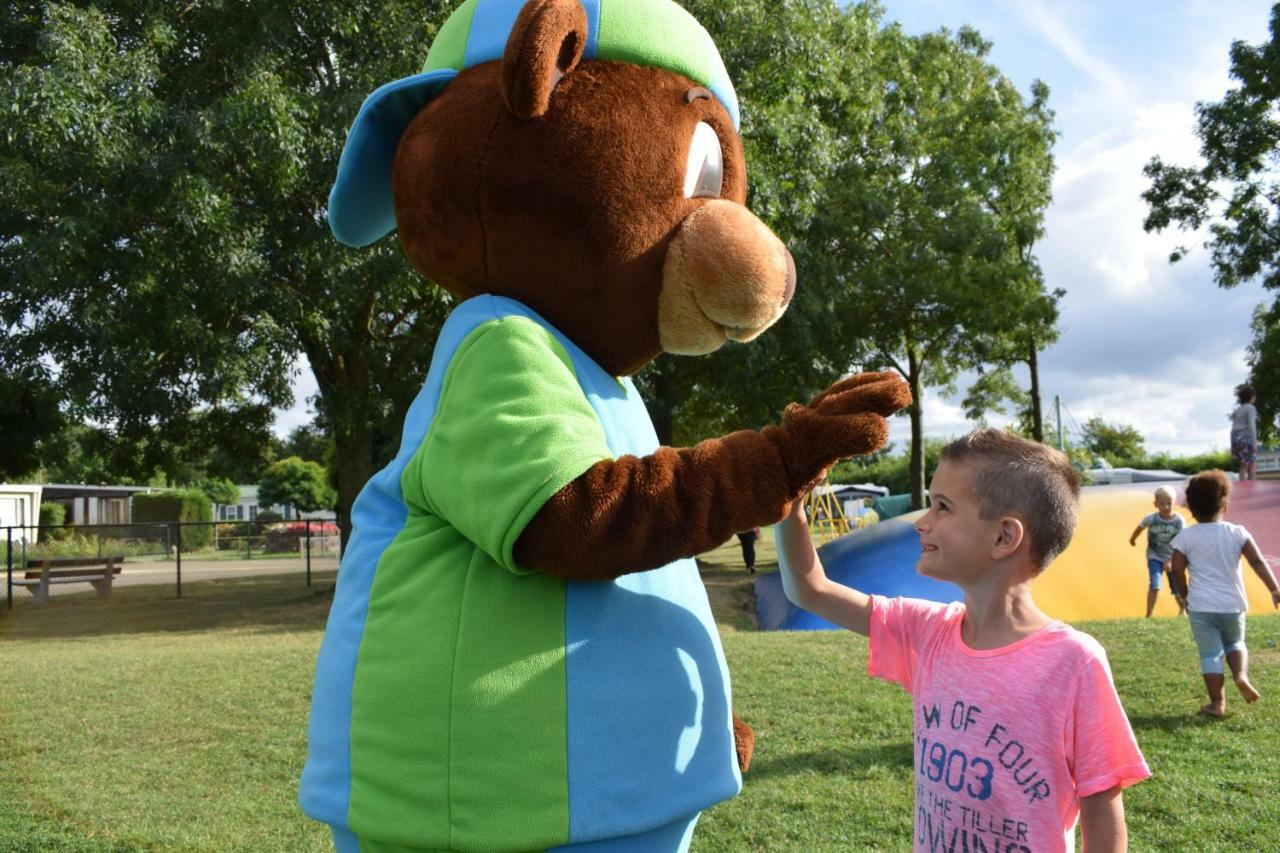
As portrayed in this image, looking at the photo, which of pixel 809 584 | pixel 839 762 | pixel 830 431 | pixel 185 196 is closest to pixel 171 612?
pixel 185 196

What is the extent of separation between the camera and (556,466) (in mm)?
1687

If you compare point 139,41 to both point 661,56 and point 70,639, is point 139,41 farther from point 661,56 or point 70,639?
point 661,56

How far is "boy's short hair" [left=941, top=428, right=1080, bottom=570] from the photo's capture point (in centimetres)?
232

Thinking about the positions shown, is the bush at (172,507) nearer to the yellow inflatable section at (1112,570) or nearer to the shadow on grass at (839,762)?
the yellow inflatable section at (1112,570)

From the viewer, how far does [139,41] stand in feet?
43.4

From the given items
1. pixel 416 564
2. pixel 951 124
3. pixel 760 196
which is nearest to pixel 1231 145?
pixel 951 124

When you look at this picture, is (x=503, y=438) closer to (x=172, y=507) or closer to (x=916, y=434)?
(x=916, y=434)

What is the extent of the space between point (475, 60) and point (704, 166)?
54 cm

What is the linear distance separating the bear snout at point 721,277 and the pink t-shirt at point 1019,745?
0.94 m

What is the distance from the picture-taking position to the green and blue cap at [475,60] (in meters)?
2.22

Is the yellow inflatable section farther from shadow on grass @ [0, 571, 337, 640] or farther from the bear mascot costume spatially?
the bear mascot costume

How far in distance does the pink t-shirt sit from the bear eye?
1214 mm

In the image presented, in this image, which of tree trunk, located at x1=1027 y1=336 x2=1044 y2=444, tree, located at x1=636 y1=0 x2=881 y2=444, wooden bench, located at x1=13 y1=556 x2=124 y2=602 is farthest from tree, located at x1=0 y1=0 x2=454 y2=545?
tree trunk, located at x1=1027 y1=336 x2=1044 y2=444

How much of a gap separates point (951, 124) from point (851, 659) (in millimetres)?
19415
